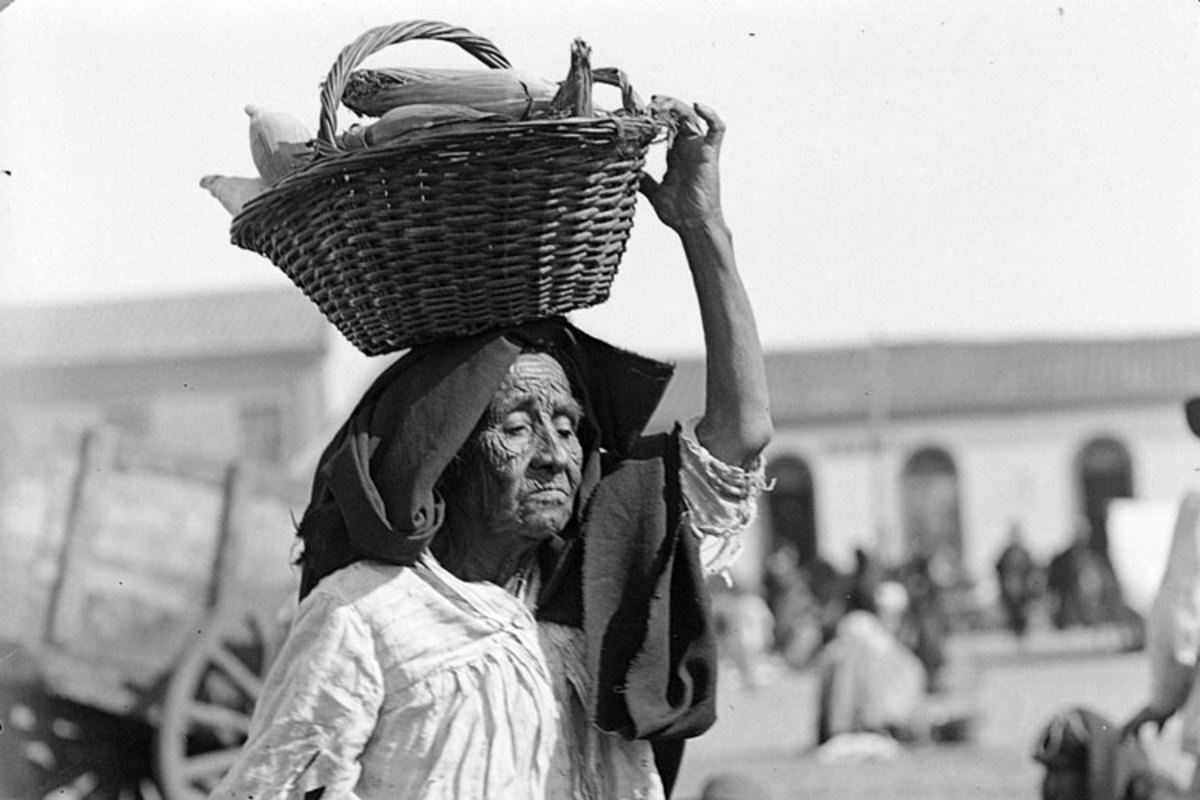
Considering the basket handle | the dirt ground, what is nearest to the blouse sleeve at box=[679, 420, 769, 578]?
the basket handle

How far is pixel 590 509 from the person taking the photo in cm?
318

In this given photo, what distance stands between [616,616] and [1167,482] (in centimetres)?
4972

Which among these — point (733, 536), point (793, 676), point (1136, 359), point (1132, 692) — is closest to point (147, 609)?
point (733, 536)

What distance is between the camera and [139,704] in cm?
923

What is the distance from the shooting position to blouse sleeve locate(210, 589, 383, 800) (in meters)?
2.99

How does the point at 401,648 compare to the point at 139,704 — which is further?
the point at 139,704

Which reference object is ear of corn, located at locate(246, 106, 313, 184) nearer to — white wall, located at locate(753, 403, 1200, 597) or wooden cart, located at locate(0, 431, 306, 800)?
wooden cart, located at locate(0, 431, 306, 800)

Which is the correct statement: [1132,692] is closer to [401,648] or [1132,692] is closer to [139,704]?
[139,704]

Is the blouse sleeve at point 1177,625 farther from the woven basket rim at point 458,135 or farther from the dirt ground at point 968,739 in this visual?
the woven basket rim at point 458,135

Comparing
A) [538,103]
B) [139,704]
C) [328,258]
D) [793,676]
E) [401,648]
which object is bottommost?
[793,676]

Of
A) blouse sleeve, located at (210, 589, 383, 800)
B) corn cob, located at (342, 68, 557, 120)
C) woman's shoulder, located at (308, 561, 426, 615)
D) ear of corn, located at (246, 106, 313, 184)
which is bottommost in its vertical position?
blouse sleeve, located at (210, 589, 383, 800)

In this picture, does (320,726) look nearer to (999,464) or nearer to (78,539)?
(78,539)

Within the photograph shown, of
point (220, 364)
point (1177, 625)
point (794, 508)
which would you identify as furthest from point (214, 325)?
point (1177, 625)

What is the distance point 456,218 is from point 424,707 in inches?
27.3
